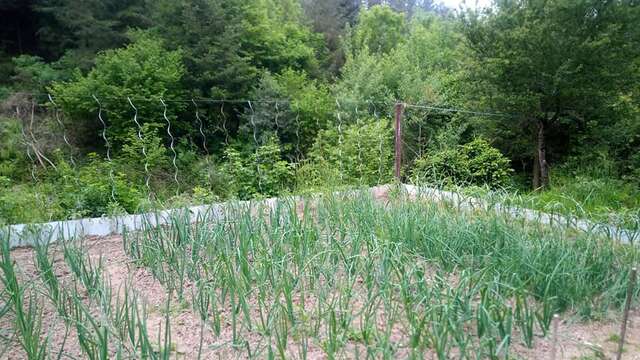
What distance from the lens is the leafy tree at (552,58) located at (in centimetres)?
516

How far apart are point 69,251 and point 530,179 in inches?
258

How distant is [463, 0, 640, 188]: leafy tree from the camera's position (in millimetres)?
5156

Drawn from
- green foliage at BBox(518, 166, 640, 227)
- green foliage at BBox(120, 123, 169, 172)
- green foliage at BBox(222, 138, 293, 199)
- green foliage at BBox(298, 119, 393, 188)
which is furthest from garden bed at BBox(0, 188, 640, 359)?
green foliage at BBox(120, 123, 169, 172)

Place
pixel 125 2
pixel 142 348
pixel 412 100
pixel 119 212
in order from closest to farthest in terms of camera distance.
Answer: pixel 142 348
pixel 119 212
pixel 412 100
pixel 125 2

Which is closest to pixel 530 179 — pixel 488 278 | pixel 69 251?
pixel 488 278

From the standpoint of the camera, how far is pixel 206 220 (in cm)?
276

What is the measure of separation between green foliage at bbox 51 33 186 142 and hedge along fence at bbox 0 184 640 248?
4728 mm

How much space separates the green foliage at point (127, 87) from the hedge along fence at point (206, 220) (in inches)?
186

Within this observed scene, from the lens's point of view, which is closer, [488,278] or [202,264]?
[488,278]

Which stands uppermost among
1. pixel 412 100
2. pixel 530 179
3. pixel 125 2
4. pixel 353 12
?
pixel 353 12

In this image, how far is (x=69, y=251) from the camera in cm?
233

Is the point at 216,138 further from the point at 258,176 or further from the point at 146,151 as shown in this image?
the point at 258,176

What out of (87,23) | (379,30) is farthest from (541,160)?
(87,23)

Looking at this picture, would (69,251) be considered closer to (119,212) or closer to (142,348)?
(142,348)
